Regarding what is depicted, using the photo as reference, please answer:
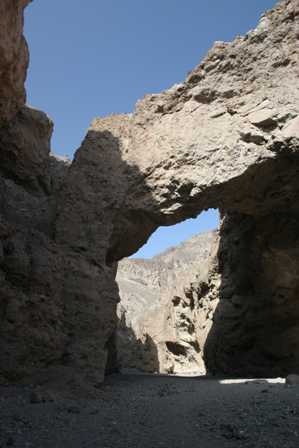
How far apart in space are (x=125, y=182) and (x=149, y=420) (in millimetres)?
4303

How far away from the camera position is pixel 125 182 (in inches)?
287

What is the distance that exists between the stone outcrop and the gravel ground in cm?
110

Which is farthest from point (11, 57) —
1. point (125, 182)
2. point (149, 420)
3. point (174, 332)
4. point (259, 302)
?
point (174, 332)

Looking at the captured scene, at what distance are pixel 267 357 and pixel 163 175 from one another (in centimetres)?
550

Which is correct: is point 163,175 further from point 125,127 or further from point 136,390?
point 136,390

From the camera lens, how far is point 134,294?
35.1m

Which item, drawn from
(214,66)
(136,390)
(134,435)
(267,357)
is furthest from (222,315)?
(134,435)

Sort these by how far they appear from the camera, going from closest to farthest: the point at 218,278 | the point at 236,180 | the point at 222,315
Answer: the point at 236,180 → the point at 222,315 → the point at 218,278

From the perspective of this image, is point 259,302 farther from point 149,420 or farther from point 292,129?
point 149,420

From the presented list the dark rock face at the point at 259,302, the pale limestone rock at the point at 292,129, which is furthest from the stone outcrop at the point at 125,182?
the dark rock face at the point at 259,302

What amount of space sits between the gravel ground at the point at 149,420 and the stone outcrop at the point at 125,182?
1.10m

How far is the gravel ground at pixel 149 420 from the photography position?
3117 mm

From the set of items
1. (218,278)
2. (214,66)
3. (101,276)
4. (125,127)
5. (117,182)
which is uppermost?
(214,66)

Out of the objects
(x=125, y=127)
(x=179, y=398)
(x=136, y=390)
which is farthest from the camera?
(x=125, y=127)
